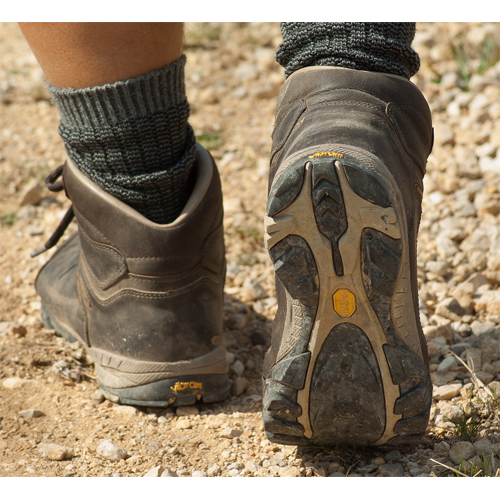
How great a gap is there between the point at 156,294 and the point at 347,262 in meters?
0.66

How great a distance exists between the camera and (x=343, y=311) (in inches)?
48.0

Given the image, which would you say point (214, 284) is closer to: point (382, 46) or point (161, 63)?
point (161, 63)

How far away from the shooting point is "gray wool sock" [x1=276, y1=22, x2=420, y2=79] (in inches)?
53.2

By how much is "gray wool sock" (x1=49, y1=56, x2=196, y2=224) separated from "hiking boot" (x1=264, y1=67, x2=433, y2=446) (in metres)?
0.37

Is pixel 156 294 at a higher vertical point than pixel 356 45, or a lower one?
lower

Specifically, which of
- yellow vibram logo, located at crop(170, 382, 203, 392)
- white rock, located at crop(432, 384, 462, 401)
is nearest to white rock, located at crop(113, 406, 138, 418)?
yellow vibram logo, located at crop(170, 382, 203, 392)

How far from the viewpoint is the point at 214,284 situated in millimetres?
1753

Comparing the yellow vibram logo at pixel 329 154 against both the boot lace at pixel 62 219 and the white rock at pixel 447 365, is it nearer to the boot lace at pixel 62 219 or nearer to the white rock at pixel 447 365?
the white rock at pixel 447 365

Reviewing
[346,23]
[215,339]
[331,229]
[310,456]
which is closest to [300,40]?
[346,23]

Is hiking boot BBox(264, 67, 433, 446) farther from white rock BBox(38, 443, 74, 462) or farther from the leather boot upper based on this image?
white rock BBox(38, 443, 74, 462)

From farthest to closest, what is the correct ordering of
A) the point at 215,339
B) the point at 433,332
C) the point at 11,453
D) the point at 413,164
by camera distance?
1. the point at 433,332
2. the point at 215,339
3. the point at 11,453
4. the point at 413,164

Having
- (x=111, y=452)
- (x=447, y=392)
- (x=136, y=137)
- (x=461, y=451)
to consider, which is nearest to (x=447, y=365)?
(x=447, y=392)

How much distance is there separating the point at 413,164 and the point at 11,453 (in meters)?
1.23

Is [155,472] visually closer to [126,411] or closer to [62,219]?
[126,411]
